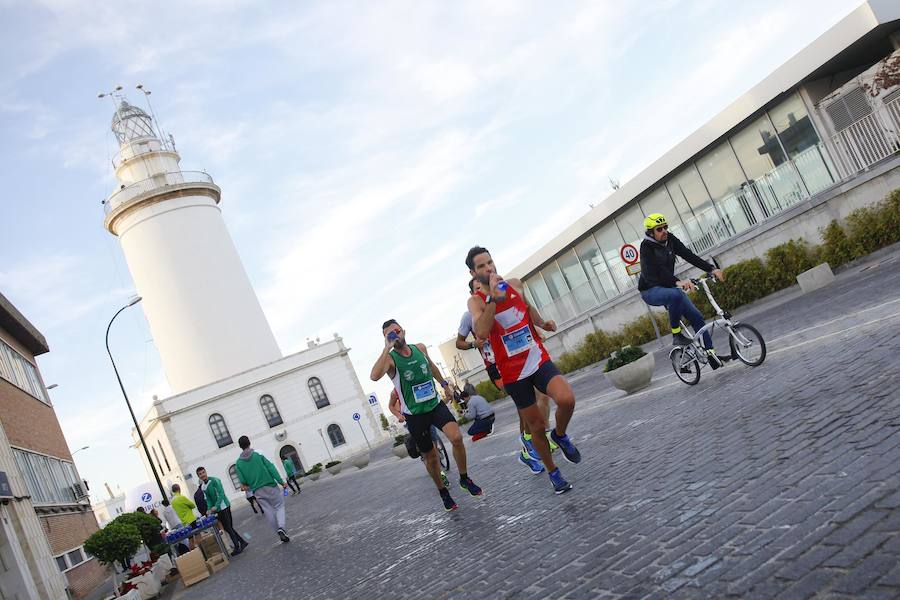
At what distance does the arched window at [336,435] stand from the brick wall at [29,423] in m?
26.8

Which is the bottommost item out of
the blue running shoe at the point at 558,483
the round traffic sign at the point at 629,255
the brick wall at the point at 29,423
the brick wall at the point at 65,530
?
the blue running shoe at the point at 558,483

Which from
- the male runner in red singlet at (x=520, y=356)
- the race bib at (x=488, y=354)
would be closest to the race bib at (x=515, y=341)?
the male runner in red singlet at (x=520, y=356)

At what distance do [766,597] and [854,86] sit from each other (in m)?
18.5

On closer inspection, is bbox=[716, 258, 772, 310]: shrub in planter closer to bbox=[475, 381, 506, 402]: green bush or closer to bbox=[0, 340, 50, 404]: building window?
bbox=[475, 381, 506, 402]: green bush

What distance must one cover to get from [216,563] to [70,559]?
1047cm

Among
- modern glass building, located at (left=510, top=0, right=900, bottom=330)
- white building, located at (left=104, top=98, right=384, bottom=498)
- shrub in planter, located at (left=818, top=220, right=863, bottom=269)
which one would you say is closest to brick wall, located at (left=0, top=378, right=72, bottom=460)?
modern glass building, located at (left=510, top=0, right=900, bottom=330)

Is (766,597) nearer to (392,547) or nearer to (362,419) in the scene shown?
(392,547)

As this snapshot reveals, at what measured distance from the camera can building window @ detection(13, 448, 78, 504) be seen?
65.9 feet

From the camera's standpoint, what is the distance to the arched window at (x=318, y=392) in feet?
184

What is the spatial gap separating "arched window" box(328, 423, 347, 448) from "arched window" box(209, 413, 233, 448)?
6910 millimetres

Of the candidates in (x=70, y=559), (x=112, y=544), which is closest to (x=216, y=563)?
(x=112, y=544)

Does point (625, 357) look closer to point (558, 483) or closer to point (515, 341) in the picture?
point (558, 483)

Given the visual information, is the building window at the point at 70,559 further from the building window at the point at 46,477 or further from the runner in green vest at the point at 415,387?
the runner in green vest at the point at 415,387

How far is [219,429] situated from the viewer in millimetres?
53594
